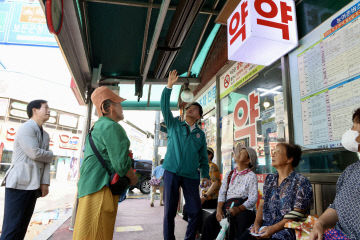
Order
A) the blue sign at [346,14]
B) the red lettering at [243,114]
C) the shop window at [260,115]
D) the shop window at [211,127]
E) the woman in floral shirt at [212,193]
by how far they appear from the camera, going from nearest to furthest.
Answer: the blue sign at [346,14] < the shop window at [260,115] < the woman in floral shirt at [212,193] < the red lettering at [243,114] < the shop window at [211,127]

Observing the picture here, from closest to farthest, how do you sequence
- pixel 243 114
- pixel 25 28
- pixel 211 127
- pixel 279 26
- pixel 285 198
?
pixel 285 198 → pixel 279 26 → pixel 243 114 → pixel 25 28 → pixel 211 127

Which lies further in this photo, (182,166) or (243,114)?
(243,114)

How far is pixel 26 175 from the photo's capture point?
2.30 metres

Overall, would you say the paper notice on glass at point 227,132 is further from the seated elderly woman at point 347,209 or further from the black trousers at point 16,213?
the black trousers at point 16,213

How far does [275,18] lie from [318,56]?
57cm

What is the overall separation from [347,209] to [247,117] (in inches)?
87.8

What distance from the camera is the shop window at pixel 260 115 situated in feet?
9.41

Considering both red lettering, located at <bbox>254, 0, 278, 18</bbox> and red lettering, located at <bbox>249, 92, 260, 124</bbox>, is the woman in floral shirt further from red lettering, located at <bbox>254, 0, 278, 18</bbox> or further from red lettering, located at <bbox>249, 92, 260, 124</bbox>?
red lettering, located at <bbox>254, 0, 278, 18</bbox>

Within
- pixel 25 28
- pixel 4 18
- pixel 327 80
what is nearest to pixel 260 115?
pixel 327 80

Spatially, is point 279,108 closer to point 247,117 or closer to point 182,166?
point 247,117

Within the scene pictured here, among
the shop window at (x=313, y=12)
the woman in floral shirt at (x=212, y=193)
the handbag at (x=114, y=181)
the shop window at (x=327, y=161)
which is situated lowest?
the woman in floral shirt at (x=212, y=193)

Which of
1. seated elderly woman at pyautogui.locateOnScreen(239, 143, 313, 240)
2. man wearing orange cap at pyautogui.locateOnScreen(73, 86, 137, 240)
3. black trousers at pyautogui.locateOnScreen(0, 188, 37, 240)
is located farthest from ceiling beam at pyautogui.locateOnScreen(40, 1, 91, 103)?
seated elderly woman at pyautogui.locateOnScreen(239, 143, 313, 240)

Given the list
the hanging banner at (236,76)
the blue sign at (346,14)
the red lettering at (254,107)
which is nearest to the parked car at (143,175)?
the hanging banner at (236,76)

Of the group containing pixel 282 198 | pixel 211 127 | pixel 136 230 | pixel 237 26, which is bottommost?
pixel 136 230
